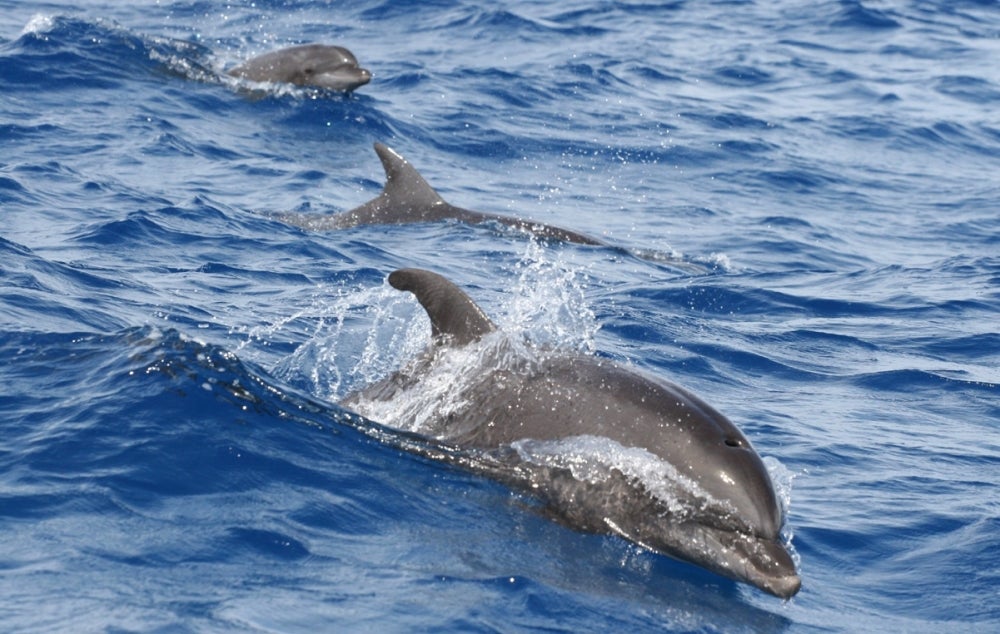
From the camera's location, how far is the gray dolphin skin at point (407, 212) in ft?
54.5

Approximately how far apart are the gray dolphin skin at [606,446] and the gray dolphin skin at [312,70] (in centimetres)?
1406

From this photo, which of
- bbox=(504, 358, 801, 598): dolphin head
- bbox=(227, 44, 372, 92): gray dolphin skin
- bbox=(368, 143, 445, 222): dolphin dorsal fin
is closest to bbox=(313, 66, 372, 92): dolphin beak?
bbox=(227, 44, 372, 92): gray dolphin skin

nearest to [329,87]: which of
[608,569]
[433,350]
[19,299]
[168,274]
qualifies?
[168,274]

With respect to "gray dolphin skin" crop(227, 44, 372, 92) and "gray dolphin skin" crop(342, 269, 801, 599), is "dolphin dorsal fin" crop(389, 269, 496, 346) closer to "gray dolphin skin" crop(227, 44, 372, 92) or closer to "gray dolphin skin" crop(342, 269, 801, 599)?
"gray dolphin skin" crop(342, 269, 801, 599)

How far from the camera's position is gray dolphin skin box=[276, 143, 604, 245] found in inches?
654

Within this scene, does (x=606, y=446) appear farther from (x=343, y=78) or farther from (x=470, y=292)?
(x=343, y=78)

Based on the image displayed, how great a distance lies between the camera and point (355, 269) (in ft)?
48.4

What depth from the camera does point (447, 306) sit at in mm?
9328

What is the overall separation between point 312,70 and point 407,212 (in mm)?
6865

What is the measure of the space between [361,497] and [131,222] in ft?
23.9

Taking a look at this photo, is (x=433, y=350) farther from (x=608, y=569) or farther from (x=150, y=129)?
(x=150, y=129)

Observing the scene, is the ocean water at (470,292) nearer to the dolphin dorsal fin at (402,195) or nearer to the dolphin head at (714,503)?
the dolphin head at (714,503)

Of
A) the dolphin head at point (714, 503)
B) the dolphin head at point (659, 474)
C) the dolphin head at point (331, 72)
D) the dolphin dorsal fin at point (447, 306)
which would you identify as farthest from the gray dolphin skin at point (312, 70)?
the dolphin head at point (714, 503)

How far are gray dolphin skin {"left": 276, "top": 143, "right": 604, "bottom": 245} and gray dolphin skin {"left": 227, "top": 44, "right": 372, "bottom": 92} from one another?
20.4ft
